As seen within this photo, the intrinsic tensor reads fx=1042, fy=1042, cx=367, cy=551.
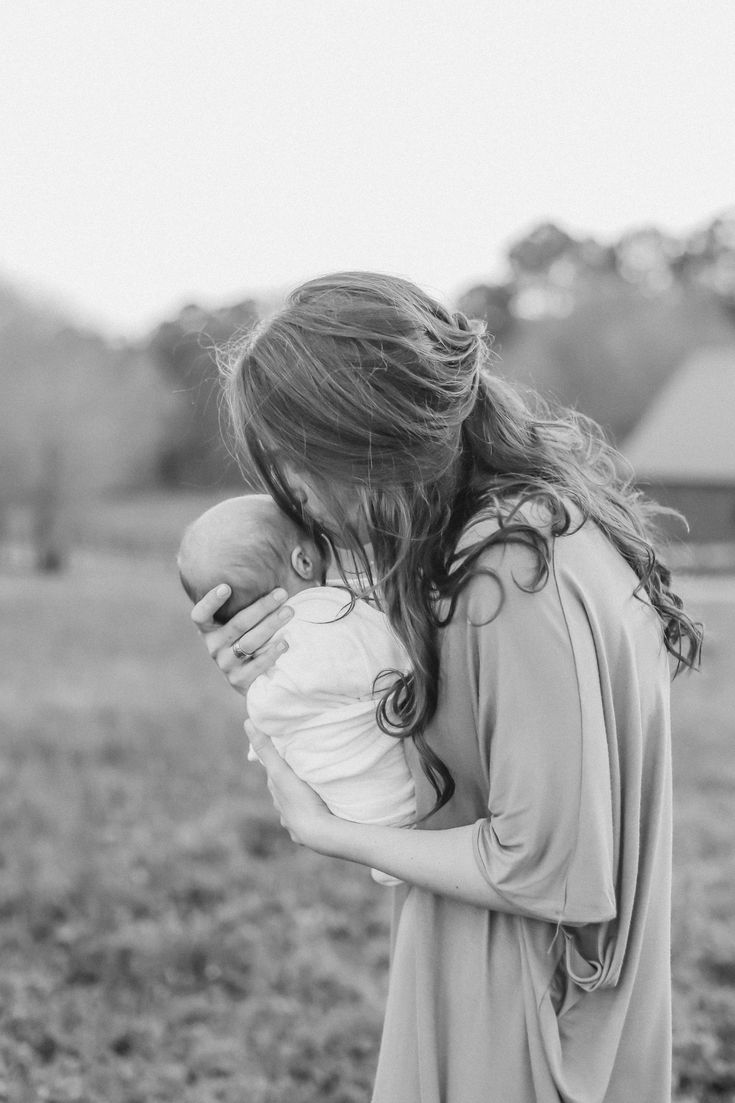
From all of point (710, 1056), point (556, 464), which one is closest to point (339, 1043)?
point (710, 1056)

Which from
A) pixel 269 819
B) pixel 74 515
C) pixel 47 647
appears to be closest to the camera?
pixel 269 819

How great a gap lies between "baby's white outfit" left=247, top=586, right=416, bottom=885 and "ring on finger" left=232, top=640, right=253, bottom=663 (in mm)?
101

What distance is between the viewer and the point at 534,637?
1.37 metres

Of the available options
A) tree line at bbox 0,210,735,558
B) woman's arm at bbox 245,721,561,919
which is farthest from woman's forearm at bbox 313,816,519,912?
tree line at bbox 0,210,735,558

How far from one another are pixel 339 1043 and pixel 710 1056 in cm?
121

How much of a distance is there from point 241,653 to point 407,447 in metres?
0.56

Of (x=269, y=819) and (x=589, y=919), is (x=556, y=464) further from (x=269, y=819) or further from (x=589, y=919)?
(x=269, y=819)

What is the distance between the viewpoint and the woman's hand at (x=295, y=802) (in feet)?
5.49

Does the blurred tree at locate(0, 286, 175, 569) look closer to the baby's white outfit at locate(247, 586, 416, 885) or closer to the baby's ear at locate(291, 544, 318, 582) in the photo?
the baby's ear at locate(291, 544, 318, 582)

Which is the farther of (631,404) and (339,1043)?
(631,404)

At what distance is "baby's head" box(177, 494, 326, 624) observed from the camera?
1.93 meters

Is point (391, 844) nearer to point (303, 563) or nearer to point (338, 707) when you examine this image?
point (338, 707)

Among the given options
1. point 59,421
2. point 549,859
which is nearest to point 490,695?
point 549,859

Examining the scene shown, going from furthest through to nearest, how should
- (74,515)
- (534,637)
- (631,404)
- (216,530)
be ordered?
(631,404)
(74,515)
(216,530)
(534,637)
